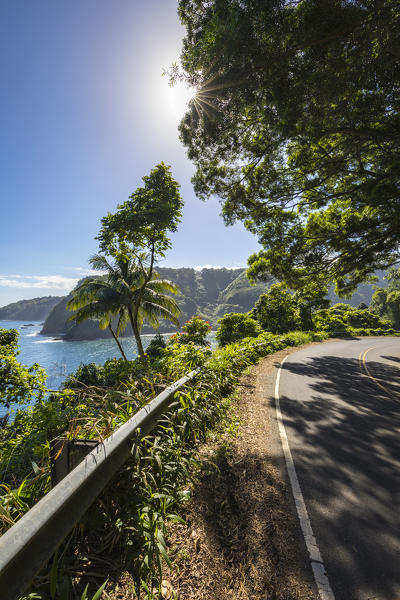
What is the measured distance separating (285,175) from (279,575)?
33.4 feet

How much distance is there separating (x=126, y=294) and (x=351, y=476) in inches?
562

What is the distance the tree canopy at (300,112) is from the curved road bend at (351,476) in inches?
260

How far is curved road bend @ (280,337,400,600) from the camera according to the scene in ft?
7.30

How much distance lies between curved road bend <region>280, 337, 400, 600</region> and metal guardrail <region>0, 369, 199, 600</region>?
2.28 m

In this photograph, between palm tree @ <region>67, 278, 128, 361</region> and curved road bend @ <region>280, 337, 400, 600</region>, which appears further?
palm tree @ <region>67, 278, 128, 361</region>

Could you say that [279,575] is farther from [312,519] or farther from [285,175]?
[285,175]

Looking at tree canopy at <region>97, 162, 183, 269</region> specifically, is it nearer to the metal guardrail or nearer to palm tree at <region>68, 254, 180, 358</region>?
palm tree at <region>68, 254, 180, 358</region>

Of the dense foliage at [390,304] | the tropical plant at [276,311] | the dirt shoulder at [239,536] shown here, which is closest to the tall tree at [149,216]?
the dirt shoulder at [239,536]

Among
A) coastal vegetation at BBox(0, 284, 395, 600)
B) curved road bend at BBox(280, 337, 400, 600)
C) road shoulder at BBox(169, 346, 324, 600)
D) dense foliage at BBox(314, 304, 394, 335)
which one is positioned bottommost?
dense foliage at BBox(314, 304, 394, 335)

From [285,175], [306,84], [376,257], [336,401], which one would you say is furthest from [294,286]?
[306,84]

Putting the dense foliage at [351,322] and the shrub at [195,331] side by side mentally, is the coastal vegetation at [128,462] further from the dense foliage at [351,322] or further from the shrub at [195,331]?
the dense foliage at [351,322]

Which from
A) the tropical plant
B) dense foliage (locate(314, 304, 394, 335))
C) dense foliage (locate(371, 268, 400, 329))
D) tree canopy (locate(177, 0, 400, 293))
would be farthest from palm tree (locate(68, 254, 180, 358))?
dense foliage (locate(371, 268, 400, 329))

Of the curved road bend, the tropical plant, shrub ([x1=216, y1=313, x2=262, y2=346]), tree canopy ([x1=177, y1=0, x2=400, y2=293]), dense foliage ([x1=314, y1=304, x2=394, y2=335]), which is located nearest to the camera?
the curved road bend

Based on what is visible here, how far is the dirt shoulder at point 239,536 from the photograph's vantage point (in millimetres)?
2031
